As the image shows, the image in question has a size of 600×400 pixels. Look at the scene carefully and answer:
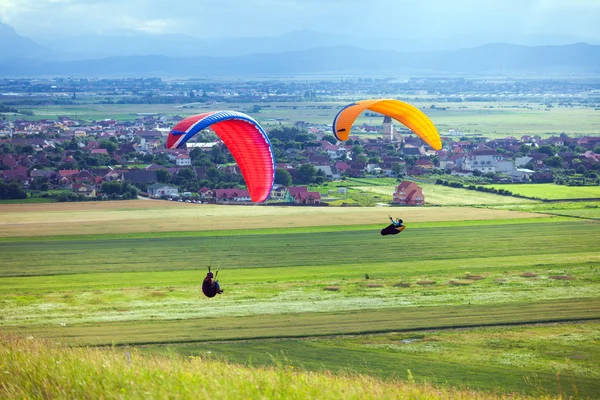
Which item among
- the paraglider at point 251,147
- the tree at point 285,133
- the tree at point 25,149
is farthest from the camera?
the tree at point 285,133

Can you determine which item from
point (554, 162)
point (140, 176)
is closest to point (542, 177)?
point (554, 162)

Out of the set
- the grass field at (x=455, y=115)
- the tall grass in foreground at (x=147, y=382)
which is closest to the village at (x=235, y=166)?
the grass field at (x=455, y=115)

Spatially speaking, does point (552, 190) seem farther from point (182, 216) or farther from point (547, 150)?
point (547, 150)

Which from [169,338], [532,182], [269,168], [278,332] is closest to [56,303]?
[169,338]

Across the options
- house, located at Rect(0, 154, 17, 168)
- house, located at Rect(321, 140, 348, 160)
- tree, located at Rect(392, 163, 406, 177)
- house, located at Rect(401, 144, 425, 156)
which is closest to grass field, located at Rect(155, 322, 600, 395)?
tree, located at Rect(392, 163, 406, 177)

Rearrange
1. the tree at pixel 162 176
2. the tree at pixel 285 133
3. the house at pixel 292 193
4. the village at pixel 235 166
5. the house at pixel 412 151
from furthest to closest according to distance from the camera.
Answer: the tree at pixel 285 133
the house at pixel 412 151
the tree at pixel 162 176
the village at pixel 235 166
the house at pixel 292 193

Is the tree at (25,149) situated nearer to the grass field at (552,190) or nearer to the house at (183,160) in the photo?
the house at (183,160)

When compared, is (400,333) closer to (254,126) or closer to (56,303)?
(254,126)
